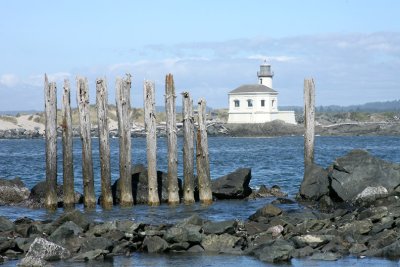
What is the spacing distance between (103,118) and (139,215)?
312cm

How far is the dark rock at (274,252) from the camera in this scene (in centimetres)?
1725

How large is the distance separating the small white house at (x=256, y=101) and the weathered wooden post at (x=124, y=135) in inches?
3131

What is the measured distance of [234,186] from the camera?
2936cm

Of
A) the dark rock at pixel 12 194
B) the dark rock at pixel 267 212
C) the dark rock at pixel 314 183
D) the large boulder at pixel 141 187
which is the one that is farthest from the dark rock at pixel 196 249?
the dark rock at pixel 12 194

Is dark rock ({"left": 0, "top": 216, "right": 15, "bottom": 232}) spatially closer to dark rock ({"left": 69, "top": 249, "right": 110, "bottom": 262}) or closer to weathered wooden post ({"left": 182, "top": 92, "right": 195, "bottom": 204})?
dark rock ({"left": 69, "top": 249, "right": 110, "bottom": 262})

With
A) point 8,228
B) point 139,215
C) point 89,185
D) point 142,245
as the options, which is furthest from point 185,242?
point 89,185

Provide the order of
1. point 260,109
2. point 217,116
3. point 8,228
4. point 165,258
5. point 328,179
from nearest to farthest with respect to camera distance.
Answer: point 165,258 < point 8,228 < point 328,179 < point 260,109 < point 217,116

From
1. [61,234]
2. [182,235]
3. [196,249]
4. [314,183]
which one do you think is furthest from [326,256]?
[314,183]

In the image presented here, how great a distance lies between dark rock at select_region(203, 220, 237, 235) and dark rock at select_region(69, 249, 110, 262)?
265 centimetres

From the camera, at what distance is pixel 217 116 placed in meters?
146

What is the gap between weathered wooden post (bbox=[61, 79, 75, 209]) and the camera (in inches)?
1014

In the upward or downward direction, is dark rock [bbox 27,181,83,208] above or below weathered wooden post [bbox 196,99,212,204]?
below

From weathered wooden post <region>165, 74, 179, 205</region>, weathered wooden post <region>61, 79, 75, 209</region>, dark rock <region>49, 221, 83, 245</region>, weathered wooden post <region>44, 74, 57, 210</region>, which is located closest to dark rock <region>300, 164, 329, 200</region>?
weathered wooden post <region>165, 74, 179, 205</region>

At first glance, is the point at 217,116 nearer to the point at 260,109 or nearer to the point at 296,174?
the point at 260,109
